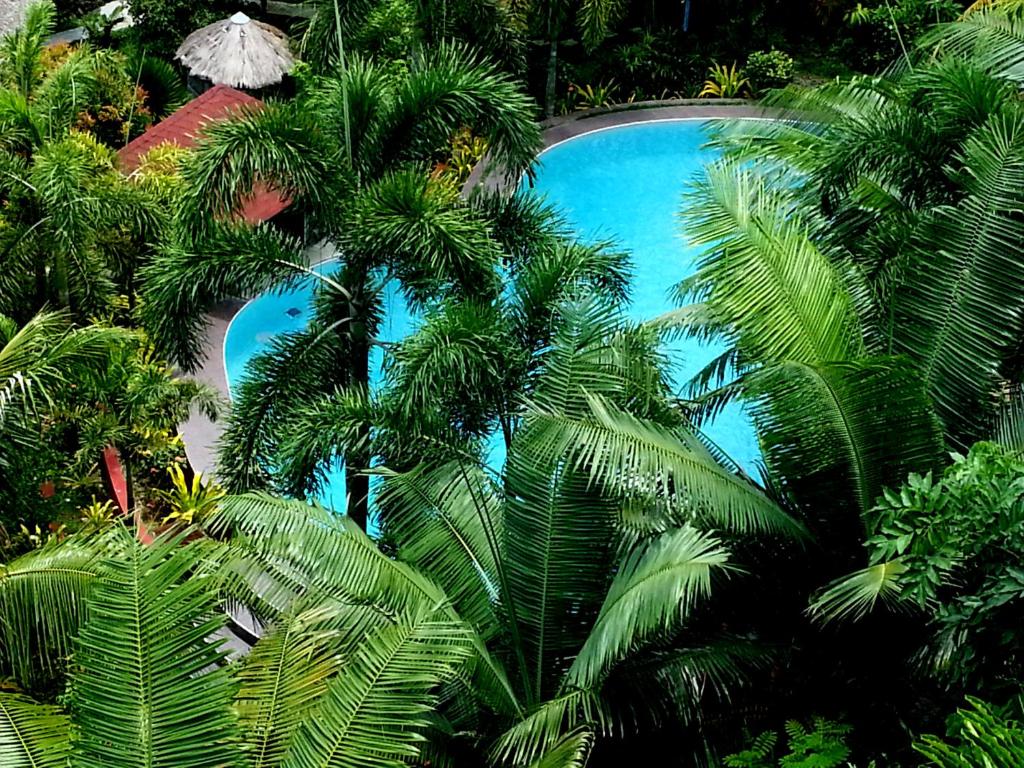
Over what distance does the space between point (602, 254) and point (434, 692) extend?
3.85 meters

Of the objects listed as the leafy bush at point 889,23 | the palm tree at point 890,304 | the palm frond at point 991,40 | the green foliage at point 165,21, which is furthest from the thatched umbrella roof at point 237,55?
the palm tree at point 890,304

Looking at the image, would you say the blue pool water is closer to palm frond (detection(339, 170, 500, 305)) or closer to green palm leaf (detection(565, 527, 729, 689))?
palm frond (detection(339, 170, 500, 305))

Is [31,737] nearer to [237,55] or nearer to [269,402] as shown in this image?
[269,402]

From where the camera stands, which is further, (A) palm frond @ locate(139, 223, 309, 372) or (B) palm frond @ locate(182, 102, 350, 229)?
(A) palm frond @ locate(139, 223, 309, 372)

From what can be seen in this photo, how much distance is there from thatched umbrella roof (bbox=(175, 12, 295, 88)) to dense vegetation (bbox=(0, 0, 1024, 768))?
6.42 meters

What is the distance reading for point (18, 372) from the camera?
714cm

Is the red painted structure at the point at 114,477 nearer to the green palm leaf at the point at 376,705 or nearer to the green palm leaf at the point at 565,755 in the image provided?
the green palm leaf at the point at 376,705

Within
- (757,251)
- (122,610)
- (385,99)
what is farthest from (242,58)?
(122,610)

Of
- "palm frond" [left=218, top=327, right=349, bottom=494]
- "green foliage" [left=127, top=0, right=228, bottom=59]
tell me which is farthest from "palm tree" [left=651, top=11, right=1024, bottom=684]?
"green foliage" [left=127, top=0, right=228, bottom=59]

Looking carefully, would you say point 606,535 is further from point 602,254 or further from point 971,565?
point 602,254

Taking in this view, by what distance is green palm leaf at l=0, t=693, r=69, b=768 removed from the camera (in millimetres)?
4992

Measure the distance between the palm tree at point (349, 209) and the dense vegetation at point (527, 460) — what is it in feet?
0.10

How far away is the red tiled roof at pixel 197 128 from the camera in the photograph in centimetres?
1413

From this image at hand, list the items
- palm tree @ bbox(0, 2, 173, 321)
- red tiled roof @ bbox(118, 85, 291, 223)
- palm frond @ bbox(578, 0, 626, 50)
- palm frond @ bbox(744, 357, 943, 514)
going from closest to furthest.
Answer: palm frond @ bbox(744, 357, 943, 514), palm tree @ bbox(0, 2, 173, 321), red tiled roof @ bbox(118, 85, 291, 223), palm frond @ bbox(578, 0, 626, 50)
